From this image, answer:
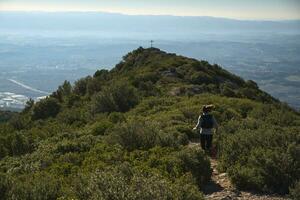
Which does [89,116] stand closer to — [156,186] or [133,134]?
[133,134]

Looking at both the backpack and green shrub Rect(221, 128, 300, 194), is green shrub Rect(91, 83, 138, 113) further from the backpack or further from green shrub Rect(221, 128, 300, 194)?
green shrub Rect(221, 128, 300, 194)

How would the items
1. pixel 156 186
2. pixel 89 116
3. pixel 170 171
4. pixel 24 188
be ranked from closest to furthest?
pixel 156 186, pixel 24 188, pixel 170 171, pixel 89 116

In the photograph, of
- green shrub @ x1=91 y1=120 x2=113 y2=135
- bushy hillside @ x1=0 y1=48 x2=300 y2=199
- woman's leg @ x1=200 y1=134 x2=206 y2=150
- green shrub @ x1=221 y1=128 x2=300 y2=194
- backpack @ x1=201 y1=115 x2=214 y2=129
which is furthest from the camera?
green shrub @ x1=91 y1=120 x2=113 y2=135

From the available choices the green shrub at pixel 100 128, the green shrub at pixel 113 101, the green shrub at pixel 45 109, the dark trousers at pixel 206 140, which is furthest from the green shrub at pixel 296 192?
the green shrub at pixel 45 109

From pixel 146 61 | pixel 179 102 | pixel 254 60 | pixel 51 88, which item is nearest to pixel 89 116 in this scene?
pixel 179 102

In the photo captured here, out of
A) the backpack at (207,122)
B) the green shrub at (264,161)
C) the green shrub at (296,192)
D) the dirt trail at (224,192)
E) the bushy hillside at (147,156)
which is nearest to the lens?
the bushy hillside at (147,156)

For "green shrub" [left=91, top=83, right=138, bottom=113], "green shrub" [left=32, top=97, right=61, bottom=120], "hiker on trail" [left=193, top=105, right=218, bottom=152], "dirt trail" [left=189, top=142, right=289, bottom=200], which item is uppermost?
"hiker on trail" [left=193, top=105, right=218, bottom=152]

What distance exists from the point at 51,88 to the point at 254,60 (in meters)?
75.2

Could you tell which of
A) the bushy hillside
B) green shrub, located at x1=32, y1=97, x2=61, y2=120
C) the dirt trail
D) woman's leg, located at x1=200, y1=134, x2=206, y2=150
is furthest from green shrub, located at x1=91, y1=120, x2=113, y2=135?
green shrub, located at x1=32, y1=97, x2=61, y2=120

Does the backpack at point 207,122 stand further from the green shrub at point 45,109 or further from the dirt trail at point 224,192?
the green shrub at point 45,109

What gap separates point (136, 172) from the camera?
286 inches

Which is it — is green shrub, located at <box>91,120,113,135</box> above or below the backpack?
below

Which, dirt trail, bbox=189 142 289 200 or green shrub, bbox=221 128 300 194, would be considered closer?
dirt trail, bbox=189 142 289 200

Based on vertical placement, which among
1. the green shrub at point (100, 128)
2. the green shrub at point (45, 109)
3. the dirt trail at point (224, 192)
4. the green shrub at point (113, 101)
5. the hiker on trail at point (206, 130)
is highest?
the hiker on trail at point (206, 130)
